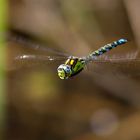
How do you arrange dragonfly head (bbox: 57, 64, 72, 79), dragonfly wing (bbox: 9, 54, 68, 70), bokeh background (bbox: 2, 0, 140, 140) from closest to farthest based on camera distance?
1. dragonfly head (bbox: 57, 64, 72, 79)
2. dragonfly wing (bbox: 9, 54, 68, 70)
3. bokeh background (bbox: 2, 0, 140, 140)

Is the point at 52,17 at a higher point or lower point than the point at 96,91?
higher

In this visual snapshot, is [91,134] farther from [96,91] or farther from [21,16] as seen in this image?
[21,16]

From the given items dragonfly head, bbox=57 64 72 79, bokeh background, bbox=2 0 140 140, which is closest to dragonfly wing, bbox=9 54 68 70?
dragonfly head, bbox=57 64 72 79

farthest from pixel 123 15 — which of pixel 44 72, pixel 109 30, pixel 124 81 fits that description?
pixel 44 72

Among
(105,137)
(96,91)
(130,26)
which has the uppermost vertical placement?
(130,26)

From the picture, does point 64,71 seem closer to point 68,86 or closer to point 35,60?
point 35,60

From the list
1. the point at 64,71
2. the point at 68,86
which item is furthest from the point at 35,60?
the point at 68,86

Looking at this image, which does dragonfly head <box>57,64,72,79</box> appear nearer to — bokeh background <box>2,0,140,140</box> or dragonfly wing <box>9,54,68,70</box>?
dragonfly wing <box>9,54,68,70</box>

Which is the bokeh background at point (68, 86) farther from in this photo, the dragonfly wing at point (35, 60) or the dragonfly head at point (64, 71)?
the dragonfly head at point (64, 71)

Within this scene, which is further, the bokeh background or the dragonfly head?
the bokeh background
